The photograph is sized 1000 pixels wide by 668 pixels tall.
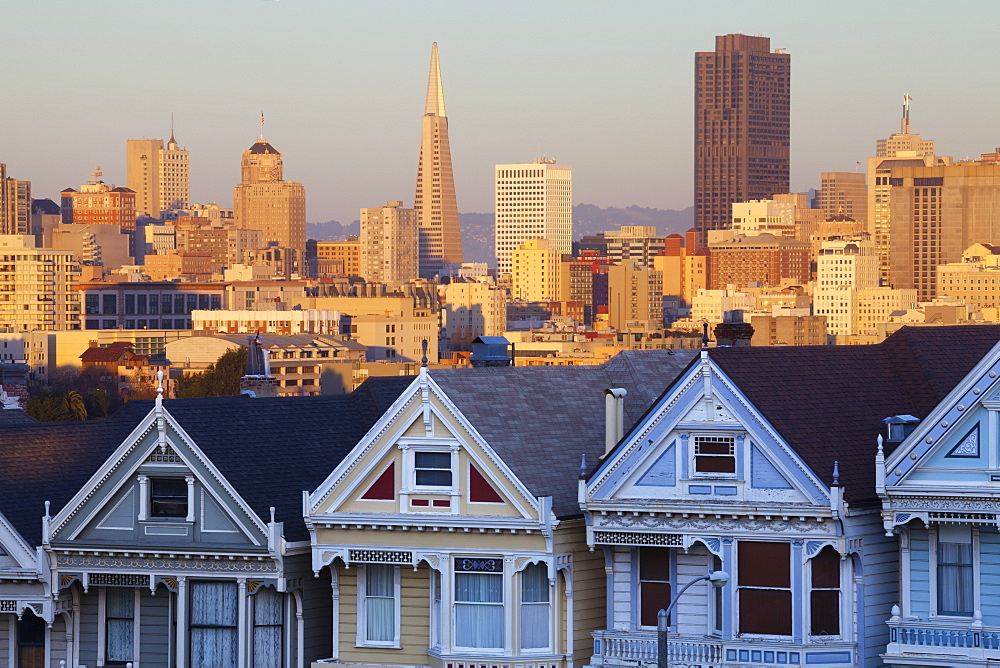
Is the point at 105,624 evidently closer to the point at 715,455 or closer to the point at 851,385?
the point at 715,455

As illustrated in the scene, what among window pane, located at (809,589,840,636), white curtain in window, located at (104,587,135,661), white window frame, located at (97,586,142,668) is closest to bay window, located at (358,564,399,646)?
white window frame, located at (97,586,142,668)

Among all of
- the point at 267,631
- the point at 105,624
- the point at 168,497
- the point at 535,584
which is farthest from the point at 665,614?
the point at 105,624

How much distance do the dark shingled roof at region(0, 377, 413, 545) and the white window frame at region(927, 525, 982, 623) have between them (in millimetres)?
9338

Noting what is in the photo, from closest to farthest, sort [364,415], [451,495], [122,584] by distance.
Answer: [451,495]
[122,584]
[364,415]

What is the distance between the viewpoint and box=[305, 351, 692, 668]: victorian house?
121 feet

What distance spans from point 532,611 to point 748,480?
393 centimetres

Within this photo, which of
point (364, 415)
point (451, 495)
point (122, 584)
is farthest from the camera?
point (364, 415)

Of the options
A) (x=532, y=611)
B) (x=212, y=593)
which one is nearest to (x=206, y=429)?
(x=212, y=593)

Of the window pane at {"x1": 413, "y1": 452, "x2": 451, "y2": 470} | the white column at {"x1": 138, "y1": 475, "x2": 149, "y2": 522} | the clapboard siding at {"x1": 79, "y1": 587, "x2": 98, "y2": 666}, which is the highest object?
the window pane at {"x1": 413, "y1": 452, "x2": 451, "y2": 470}

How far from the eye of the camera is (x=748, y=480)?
3547 cm

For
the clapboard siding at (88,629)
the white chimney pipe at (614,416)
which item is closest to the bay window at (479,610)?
the white chimney pipe at (614,416)

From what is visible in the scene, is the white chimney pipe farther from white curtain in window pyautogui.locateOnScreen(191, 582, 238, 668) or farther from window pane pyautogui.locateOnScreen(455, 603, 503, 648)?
white curtain in window pyautogui.locateOnScreen(191, 582, 238, 668)

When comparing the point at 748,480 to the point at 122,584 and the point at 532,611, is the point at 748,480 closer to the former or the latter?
the point at 532,611

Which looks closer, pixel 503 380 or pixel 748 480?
pixel 748 480
